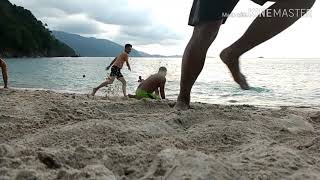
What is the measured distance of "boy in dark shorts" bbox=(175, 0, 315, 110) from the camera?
2817 millimetres

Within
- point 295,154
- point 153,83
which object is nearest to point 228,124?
point 295,154

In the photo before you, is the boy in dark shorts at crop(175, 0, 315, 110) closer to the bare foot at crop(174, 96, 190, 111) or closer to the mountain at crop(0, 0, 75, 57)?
the bare foot at crop(174, 96, 190, 111)

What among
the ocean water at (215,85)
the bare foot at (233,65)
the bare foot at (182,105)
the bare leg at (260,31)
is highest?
the bare leg at (260,31)

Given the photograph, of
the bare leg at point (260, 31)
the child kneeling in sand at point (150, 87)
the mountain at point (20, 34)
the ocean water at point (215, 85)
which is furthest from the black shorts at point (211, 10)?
the mountain at point (20, 34)

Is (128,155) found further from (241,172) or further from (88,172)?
(241,172)

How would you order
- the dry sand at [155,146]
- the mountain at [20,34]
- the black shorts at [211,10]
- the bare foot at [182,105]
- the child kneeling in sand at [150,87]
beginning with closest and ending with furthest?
1. the dry sand at [155,146]
2. the black shorts at [211,10]
3. the bare foot at [182,105]
4. the child kneeling in sand at [150,87]
5. the mountain at [20,34]

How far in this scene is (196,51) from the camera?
10.1 feet

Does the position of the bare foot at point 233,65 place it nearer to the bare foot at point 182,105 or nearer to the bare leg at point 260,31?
the bare leg at point 260,31

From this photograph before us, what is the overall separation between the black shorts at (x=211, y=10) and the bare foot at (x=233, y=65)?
252 millimetres

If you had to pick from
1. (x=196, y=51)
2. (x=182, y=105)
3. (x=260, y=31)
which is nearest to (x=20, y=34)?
(x=182, y=105)

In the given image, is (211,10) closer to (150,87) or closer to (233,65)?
(233,65)

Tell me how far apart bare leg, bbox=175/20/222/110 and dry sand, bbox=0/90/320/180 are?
0.86ft

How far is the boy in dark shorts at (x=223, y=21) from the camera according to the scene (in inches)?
111

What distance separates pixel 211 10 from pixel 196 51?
0.33 meters
